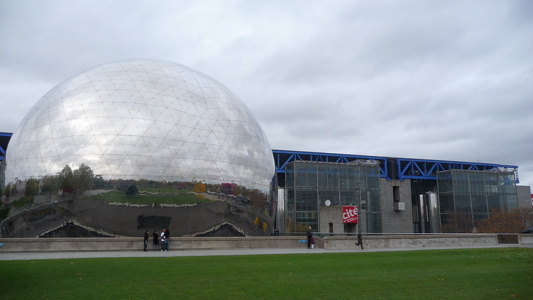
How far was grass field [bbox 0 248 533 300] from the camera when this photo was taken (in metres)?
9.58

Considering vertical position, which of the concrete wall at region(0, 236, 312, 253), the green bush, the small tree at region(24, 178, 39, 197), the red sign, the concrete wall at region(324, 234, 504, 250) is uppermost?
the small tree at region(24, 178, 39, 197)

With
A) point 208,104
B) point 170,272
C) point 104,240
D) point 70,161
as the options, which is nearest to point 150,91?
point 208,104

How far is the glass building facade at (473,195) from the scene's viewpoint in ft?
224

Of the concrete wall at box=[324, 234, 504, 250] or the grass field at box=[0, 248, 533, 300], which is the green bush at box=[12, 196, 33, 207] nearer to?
the grass field at box=[0, 248, 533, 300]

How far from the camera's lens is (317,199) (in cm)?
5791

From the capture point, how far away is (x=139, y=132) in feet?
67.4

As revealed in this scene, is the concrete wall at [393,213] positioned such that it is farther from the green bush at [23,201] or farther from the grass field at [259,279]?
the green bush at [23,201]

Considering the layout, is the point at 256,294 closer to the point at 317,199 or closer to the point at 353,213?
the point at 353,213

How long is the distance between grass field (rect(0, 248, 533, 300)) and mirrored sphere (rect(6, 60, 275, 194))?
5.10 meters

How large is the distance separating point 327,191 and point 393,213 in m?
17.5

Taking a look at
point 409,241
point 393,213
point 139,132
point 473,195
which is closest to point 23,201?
point 139,132

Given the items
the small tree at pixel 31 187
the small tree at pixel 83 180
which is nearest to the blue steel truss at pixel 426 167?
the small tree at pixel 83 180

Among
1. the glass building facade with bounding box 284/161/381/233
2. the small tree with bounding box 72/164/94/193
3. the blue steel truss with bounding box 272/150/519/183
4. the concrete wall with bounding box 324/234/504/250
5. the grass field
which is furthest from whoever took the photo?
the blue steel truss with bounding box 272/150/519/183

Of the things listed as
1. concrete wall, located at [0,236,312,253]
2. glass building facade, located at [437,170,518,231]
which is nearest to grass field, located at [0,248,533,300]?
concrete wall, located at [0,236,312,253]
